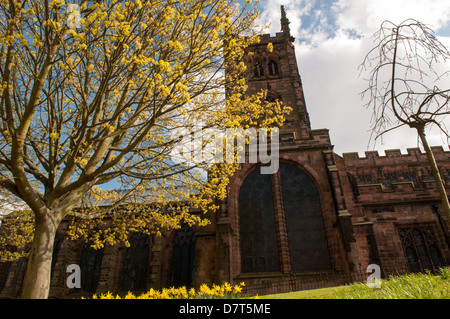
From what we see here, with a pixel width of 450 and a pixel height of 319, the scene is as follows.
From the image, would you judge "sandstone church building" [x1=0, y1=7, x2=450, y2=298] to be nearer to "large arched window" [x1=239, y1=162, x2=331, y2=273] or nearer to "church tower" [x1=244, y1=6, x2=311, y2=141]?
"large arched window" [x1=239, y1=162, x2=331, y2=273]

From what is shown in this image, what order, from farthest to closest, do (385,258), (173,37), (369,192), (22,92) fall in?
(369,192) < (385,258) < (22,92) < (173,37)

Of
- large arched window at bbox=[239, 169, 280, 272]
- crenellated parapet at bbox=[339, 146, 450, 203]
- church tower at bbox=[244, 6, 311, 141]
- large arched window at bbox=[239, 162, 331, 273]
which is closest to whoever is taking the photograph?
large arched window at bbox=[239, 162, 331, 273]

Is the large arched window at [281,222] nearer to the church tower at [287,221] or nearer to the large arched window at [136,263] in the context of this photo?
the church tower at [287,221]

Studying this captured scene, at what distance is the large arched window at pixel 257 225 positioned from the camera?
13.1 m

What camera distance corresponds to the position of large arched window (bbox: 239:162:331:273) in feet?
42.2

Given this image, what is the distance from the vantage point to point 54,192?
576 cm

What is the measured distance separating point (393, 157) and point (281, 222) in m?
15.6

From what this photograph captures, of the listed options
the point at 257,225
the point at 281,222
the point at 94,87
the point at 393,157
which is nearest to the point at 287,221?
the point at 281,222

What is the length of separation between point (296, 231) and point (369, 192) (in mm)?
4907

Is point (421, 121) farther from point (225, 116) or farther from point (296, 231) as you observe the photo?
point (296, 231)

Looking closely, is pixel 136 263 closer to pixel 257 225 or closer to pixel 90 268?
pixel 90 268

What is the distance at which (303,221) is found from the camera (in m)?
13.6

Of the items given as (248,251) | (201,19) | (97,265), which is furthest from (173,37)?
(97,265)

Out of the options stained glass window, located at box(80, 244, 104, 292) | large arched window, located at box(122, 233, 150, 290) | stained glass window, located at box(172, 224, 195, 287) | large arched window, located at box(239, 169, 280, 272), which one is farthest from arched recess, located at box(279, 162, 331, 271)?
stained glass window, located at box(80, 244, 104, 292)
